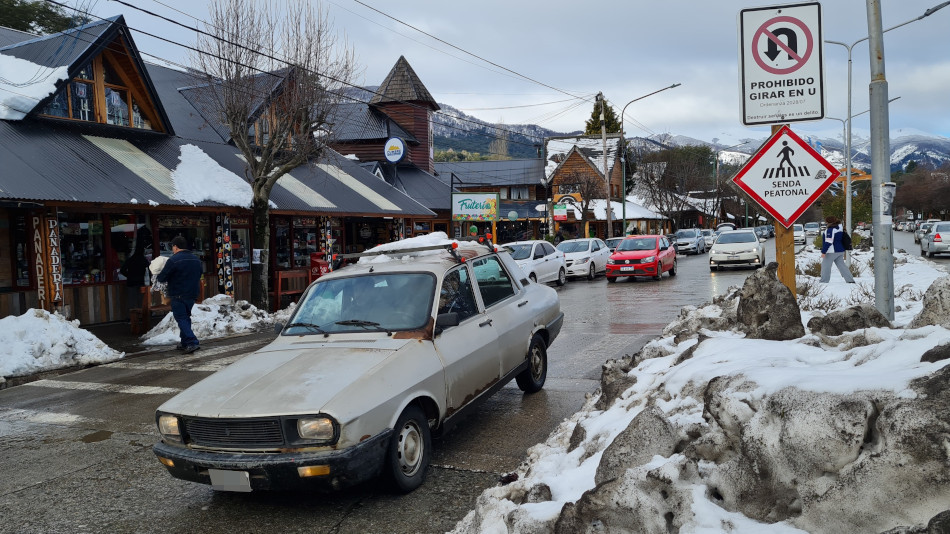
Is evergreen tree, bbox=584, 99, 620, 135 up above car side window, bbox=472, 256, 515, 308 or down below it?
above

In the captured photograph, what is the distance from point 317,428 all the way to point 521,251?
1752cm

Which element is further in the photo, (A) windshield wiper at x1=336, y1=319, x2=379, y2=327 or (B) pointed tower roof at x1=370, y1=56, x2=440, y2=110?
(B) pointed tower roof at x1=370, y1=56, x2=440, y2=110

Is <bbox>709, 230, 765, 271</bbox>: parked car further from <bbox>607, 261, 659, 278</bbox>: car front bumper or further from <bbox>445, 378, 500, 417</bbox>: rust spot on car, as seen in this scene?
<bbox>445, 378, 500, 417</bbox>: rust spot on car

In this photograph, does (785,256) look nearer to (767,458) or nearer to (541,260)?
(767,458)

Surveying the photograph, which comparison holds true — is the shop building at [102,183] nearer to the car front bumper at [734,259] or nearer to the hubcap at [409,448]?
the hubcap at [409,448]

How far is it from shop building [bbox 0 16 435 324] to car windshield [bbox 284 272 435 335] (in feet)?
27.6

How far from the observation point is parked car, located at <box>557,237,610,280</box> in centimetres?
2425

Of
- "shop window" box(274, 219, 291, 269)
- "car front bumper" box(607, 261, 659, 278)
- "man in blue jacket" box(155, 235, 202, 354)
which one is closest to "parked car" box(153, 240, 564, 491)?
"man in blue jacket" box(155, 235, 202, 354)

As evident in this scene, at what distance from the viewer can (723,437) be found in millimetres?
3410

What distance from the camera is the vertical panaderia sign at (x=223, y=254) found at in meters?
17.7

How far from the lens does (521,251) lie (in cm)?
2142

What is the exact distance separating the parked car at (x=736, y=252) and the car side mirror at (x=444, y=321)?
21.8m

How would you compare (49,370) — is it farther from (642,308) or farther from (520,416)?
(642,308)

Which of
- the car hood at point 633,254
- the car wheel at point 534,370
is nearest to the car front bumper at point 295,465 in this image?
the car wheel at point 534,370
